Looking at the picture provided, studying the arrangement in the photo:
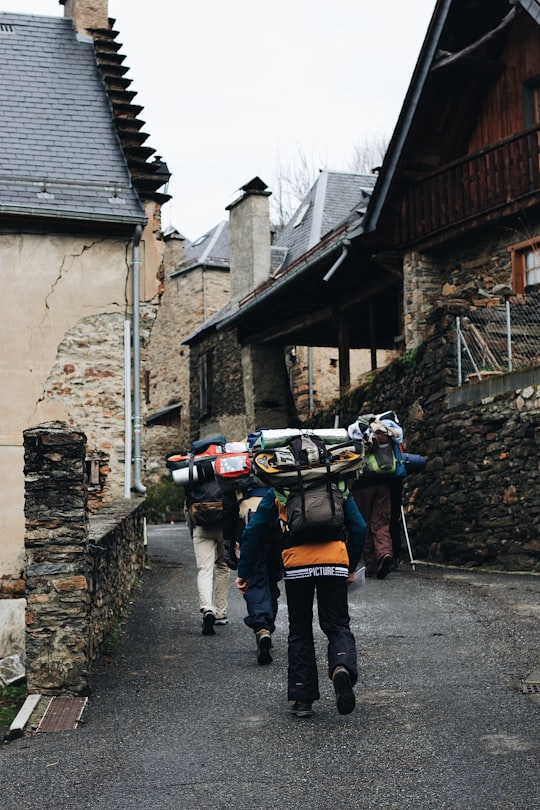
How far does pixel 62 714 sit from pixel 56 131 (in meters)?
11.7

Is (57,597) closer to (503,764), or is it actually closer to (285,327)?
(503,764)

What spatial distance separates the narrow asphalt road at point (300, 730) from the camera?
15.8 ft

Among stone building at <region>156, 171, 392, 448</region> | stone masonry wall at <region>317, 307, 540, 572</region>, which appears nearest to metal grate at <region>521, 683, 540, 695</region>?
stone masonry wall at <region>317, 307, 540, 572</region>

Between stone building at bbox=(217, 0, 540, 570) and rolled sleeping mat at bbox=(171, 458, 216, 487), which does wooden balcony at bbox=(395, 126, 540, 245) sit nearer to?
stone building at bbox=(217, 0, 540, 570)

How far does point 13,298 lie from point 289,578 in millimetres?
9711

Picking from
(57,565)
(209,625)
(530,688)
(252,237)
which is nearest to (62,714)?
(57,565)

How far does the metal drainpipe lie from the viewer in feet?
49.4

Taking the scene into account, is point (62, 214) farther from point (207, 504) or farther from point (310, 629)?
point (310, 629)

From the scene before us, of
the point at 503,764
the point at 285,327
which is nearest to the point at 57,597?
the point at 503,764

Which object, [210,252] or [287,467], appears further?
[210,252]

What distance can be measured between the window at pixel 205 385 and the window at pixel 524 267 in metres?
15.0

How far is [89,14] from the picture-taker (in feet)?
61.5

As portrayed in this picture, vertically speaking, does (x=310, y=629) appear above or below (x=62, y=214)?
below

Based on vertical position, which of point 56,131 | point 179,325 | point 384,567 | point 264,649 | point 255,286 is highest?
point 179,325
